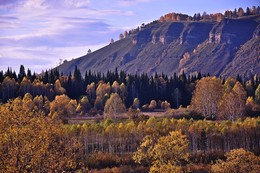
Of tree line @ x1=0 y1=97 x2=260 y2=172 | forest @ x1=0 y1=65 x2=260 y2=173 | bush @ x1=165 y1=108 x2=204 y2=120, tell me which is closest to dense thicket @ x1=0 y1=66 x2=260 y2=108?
forest @ x1=0 y1=65 x2=260 y2=173

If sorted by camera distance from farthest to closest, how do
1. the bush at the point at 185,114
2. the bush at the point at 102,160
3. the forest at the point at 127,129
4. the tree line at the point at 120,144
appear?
the bush at the point at 185,114
the bush at the point at 102,160
the forest at the point at 127,129
the tree line at the point at 120,144

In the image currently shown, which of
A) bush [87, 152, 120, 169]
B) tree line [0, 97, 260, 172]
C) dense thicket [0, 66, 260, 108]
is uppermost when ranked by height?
dense thicket [0, 66, 260, 108]

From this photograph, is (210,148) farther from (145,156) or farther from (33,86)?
(33,86)

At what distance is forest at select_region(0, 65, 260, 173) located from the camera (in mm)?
31406

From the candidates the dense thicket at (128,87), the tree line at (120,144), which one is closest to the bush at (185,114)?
the tree line at (120,144)

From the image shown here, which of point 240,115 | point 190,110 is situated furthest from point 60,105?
point 240,115

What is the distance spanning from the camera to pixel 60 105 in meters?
126

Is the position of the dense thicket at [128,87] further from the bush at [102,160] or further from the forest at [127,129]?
the bush at [102,160]

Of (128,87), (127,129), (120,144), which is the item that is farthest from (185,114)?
(120,144)

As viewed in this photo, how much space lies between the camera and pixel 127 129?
322ft

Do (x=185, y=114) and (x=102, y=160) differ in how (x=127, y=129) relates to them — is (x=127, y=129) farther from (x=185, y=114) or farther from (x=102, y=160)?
(x=185, y=114)

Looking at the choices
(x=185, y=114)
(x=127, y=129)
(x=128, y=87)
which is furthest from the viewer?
(x=128, y=87)

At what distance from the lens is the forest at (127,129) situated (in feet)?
103

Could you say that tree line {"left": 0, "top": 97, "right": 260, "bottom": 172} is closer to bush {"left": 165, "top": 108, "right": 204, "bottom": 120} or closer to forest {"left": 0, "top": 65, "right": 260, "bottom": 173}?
forest {"left": 0, "top": 65, "right": 260, "bottom": 173}
